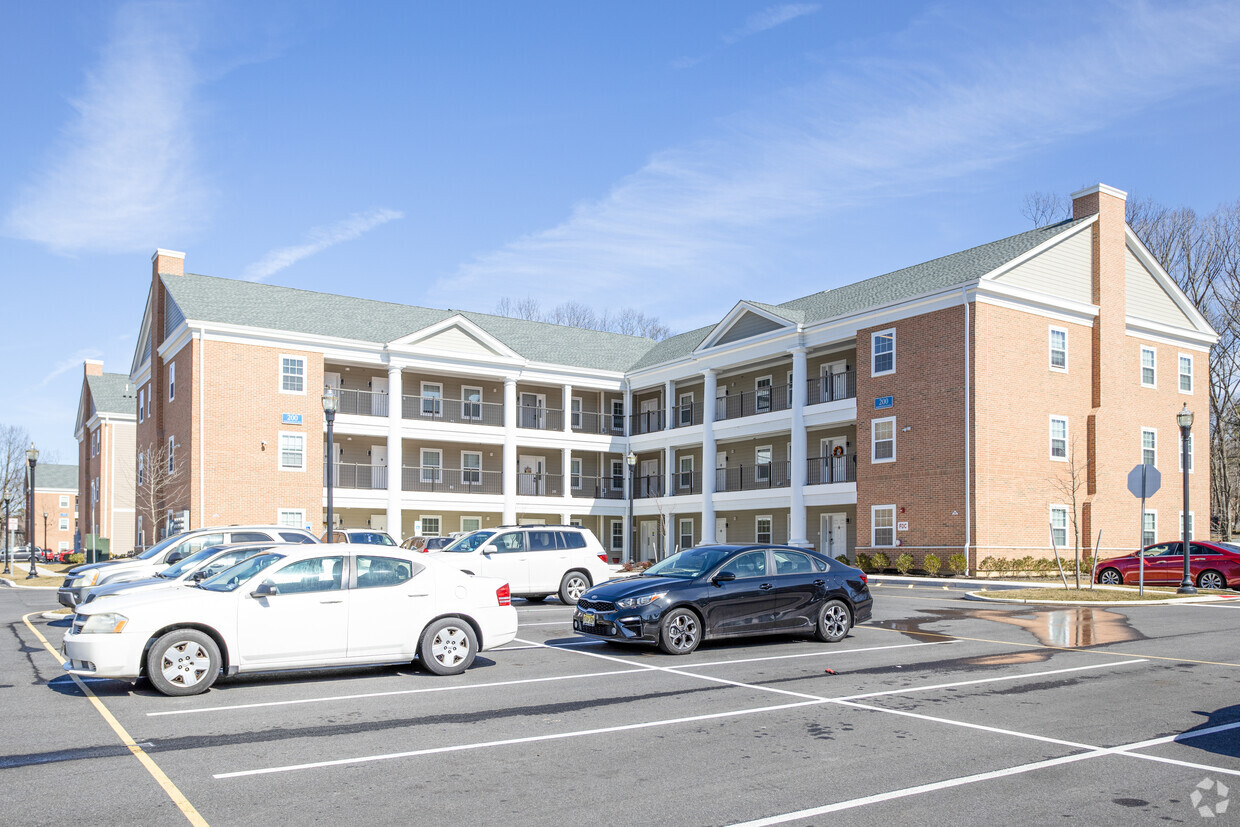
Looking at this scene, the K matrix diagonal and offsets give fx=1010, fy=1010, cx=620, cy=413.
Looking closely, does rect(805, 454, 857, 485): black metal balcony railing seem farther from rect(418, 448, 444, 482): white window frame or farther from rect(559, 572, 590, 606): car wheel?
rect(559, 572, 590, 606): car wheel

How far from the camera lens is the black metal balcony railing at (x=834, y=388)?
3719cm

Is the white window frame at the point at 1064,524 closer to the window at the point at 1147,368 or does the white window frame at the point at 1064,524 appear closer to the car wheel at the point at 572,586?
the window at the point at 1147,368

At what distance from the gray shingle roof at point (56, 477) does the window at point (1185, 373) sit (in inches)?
3836

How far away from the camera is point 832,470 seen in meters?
37.4

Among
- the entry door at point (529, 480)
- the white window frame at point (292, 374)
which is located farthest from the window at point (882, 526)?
the white window frame at point (292, 374)

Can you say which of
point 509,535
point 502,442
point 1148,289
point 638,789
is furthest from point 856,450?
point 638,789

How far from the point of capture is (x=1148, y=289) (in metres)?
37.5

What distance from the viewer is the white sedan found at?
1012 centimetres

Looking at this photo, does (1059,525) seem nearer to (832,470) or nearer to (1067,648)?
(832,470)

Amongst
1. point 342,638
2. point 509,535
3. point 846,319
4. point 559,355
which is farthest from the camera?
point 559,355

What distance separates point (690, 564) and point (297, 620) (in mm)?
5790

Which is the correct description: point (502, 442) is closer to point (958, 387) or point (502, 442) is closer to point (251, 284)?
point (251, 284)

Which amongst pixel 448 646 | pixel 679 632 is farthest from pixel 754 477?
pixel 448 646

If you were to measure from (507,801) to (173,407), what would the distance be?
38038 mm
